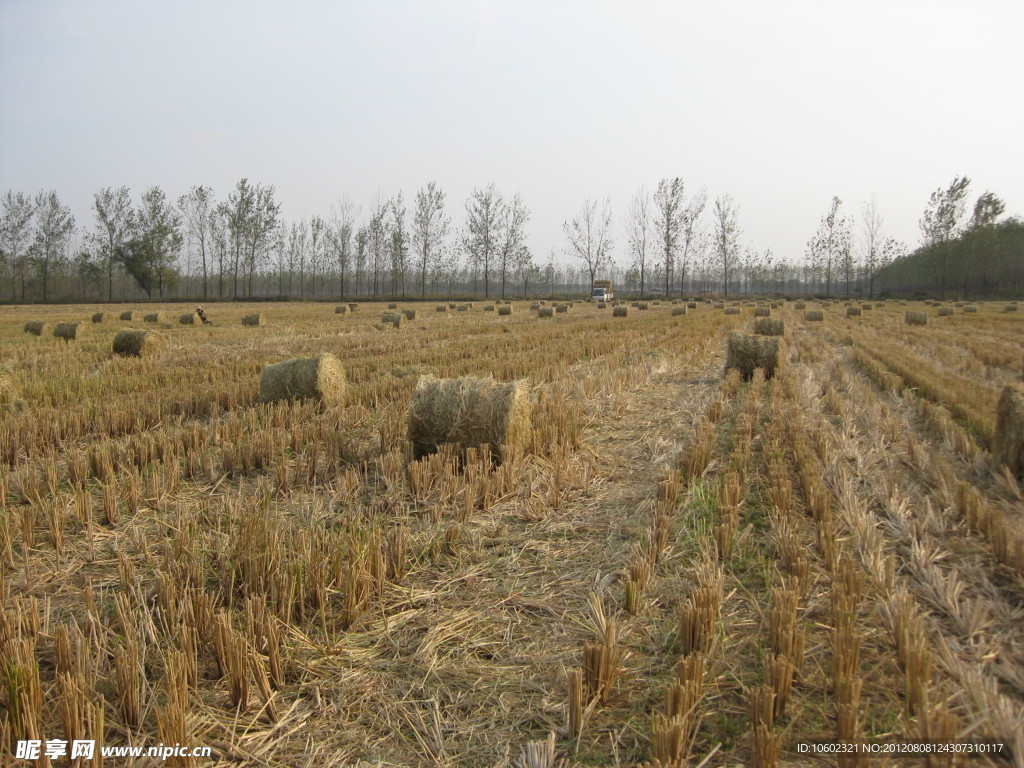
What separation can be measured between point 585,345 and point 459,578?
1108cm

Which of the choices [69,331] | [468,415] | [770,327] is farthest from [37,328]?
[770,327]

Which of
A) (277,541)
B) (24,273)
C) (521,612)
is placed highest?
(24,273)

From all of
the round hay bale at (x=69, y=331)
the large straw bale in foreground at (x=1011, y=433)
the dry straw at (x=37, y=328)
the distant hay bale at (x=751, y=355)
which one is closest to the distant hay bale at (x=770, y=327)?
the distant hay bale at (x=751, y=355)

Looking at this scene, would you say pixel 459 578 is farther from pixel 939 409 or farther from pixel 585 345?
pixel 585 345

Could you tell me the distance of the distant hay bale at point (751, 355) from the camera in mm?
9883

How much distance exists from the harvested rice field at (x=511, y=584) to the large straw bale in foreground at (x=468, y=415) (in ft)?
0.11

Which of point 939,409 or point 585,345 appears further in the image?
point 585,345

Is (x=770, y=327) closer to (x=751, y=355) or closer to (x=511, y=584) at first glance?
(x=751, y=355)

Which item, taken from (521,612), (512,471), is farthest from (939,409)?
(521,612)

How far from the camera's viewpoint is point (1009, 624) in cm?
269

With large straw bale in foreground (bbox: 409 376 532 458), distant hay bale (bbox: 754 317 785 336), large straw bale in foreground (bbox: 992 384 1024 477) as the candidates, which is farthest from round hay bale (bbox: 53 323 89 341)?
large straw bale in foreground (bbox: 992 384 1024 477)

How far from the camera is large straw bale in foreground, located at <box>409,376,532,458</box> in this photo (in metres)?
5.45

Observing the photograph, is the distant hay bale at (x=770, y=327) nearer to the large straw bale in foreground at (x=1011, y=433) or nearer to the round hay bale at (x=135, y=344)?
the large straw bale in foreground at (x=1011, y=433)

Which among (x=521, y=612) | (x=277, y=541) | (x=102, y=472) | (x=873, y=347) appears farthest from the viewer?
(x=873, y=347)
